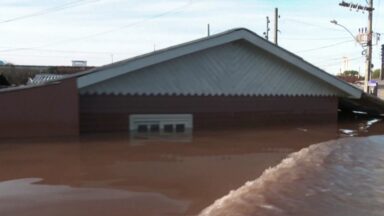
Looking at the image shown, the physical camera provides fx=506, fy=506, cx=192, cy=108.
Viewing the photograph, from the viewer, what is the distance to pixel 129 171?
916cm

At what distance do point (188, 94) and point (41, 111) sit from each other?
496 cm

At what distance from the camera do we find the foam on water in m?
6.88

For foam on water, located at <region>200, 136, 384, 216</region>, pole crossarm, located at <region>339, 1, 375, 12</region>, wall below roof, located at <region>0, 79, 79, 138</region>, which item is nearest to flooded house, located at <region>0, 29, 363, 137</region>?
wall below roof, located at <region>0, 79, 79, 138</region>

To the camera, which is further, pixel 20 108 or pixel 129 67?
pixel 129 67

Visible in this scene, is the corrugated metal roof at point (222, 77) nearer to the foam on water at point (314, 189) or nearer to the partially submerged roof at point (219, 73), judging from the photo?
Result: the partially submerged roof at point (219, 73)

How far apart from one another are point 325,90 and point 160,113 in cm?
706

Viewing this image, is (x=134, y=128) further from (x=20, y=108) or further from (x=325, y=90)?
(x=325, y=90)

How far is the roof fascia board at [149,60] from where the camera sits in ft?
45.1

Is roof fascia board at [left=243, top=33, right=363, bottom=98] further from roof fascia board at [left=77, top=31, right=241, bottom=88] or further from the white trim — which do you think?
the white trim

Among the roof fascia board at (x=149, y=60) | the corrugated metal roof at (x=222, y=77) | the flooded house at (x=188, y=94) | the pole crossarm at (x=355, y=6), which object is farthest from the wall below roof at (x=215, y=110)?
the pole crossarm at (x=355, y=6)

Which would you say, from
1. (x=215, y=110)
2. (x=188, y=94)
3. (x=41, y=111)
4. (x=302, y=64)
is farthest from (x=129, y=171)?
(x=302, y=64)

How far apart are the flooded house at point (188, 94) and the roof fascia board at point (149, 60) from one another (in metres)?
0.03

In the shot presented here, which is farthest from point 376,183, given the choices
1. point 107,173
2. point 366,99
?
point 366,99

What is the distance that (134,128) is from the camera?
15.5 metres
